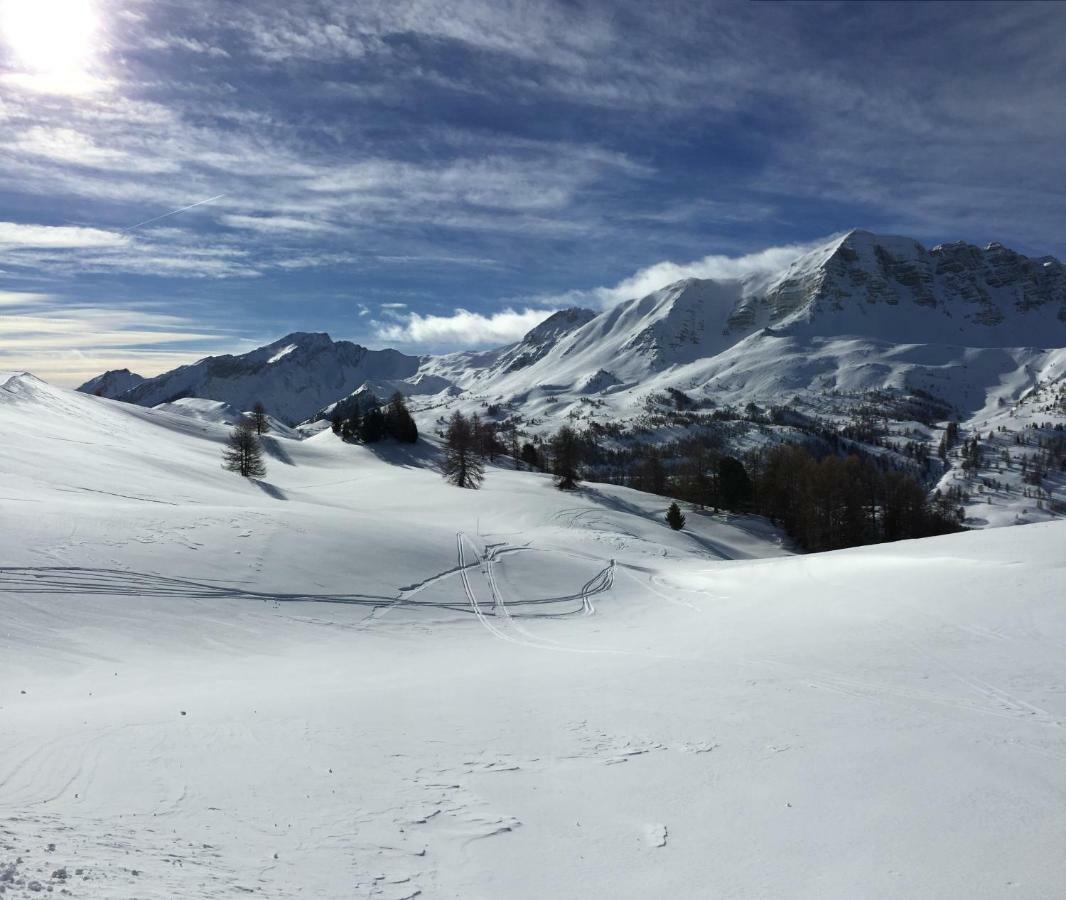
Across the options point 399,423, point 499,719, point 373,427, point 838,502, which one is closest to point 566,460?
point 838,502

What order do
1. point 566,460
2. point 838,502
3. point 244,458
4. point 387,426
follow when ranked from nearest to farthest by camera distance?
point 244,458, point 838,502, point 566,460, point 387,426

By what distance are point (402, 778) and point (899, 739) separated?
811 centimetres

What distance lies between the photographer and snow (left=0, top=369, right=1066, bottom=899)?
23.1 feet

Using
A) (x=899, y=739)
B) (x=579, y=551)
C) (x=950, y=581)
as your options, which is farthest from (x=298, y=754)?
(x=579, y=551)

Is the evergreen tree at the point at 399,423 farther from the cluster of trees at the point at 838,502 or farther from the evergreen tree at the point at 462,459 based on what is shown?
the cluster of trees at the point at 838,502

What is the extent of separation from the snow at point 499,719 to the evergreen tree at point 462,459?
1451 inches

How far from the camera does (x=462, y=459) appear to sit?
65562mm

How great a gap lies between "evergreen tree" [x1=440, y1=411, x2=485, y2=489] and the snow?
121 ft

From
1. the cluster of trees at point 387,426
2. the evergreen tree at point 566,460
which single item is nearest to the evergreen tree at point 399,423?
the cluster of trees at point 387,426

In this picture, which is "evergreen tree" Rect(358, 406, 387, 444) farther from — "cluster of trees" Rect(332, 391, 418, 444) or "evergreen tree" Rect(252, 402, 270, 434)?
"evergreen tree" Rect(252, 402, 270, 434)

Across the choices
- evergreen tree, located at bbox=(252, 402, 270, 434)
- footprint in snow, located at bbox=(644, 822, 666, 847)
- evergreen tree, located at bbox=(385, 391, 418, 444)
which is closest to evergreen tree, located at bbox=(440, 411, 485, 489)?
evergreen tree, located at bbox=(385, 391, 418, 444)

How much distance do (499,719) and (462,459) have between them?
5427 centimetres

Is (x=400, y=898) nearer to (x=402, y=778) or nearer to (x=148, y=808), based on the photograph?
(x=402, y=778)

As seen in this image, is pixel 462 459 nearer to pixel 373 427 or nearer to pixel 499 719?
pixel 373 427
